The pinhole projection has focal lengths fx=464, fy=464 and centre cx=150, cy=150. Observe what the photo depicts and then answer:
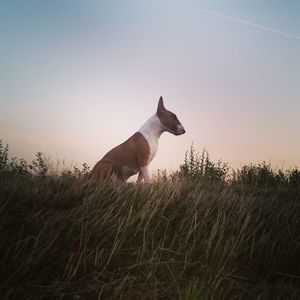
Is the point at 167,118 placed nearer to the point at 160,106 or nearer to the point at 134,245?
the point at 160,106

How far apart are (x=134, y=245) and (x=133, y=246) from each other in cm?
2

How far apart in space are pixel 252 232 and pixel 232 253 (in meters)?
0.83

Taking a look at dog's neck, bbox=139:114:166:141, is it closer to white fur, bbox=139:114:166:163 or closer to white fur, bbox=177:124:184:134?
white fur, bbox=139:114:166:163

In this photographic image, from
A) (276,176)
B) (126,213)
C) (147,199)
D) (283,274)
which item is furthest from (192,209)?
(276,176)

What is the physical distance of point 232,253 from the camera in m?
4.25

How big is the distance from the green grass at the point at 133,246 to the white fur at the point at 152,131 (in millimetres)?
2942

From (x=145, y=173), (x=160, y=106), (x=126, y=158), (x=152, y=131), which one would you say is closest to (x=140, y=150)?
(x=126, y=158)

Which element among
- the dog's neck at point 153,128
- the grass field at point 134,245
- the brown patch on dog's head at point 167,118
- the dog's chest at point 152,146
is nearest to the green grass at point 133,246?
the grass field at point 134,245

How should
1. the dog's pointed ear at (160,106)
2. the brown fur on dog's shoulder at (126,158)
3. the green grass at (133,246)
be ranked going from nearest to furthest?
the green grass at (133,246)
the brown fur on dog's shoulder at (126,158)
the dog's pointed ear at (160,106)

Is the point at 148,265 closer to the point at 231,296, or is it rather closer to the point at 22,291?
the point at 231,296

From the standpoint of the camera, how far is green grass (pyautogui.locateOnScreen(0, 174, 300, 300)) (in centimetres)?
334

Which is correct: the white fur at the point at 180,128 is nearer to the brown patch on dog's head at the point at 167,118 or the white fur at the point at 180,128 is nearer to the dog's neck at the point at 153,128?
the brown patch on dog's head at the point at 167,118

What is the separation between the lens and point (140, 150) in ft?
27.4

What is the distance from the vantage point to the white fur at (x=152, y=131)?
28.4 feet
